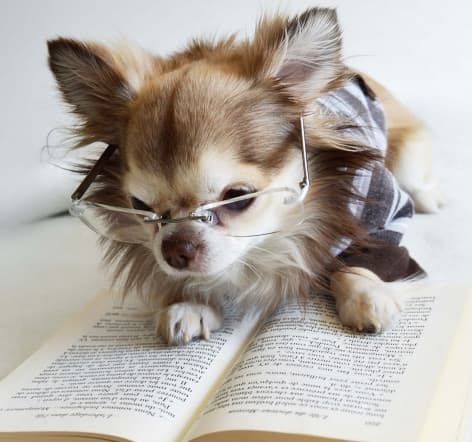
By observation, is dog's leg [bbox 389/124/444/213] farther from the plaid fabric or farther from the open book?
the open book

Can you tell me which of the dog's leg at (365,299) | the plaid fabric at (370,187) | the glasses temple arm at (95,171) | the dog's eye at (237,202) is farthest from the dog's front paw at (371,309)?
the glasses temple arm at (95,171)

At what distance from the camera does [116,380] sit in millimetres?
1231

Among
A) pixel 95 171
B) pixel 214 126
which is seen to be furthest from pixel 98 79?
pixel 214 126

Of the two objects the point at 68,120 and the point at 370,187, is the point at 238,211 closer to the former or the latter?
the point at 370,187

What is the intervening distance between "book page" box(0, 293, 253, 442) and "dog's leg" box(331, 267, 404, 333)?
18 cm

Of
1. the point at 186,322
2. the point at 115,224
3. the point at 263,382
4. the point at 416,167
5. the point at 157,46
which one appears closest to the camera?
the point at 263,382

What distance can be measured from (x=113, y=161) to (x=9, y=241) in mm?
831

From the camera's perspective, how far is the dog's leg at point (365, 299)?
1288 millimetres

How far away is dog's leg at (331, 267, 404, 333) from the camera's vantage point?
4.23 ft

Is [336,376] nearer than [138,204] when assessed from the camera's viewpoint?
Yes

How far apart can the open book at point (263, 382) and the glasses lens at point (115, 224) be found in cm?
17

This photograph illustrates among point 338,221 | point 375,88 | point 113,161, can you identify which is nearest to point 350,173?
point 338,221

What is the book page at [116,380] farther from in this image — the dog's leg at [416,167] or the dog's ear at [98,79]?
the dog's leg at [416,167]

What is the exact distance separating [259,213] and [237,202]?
0.05 metres
